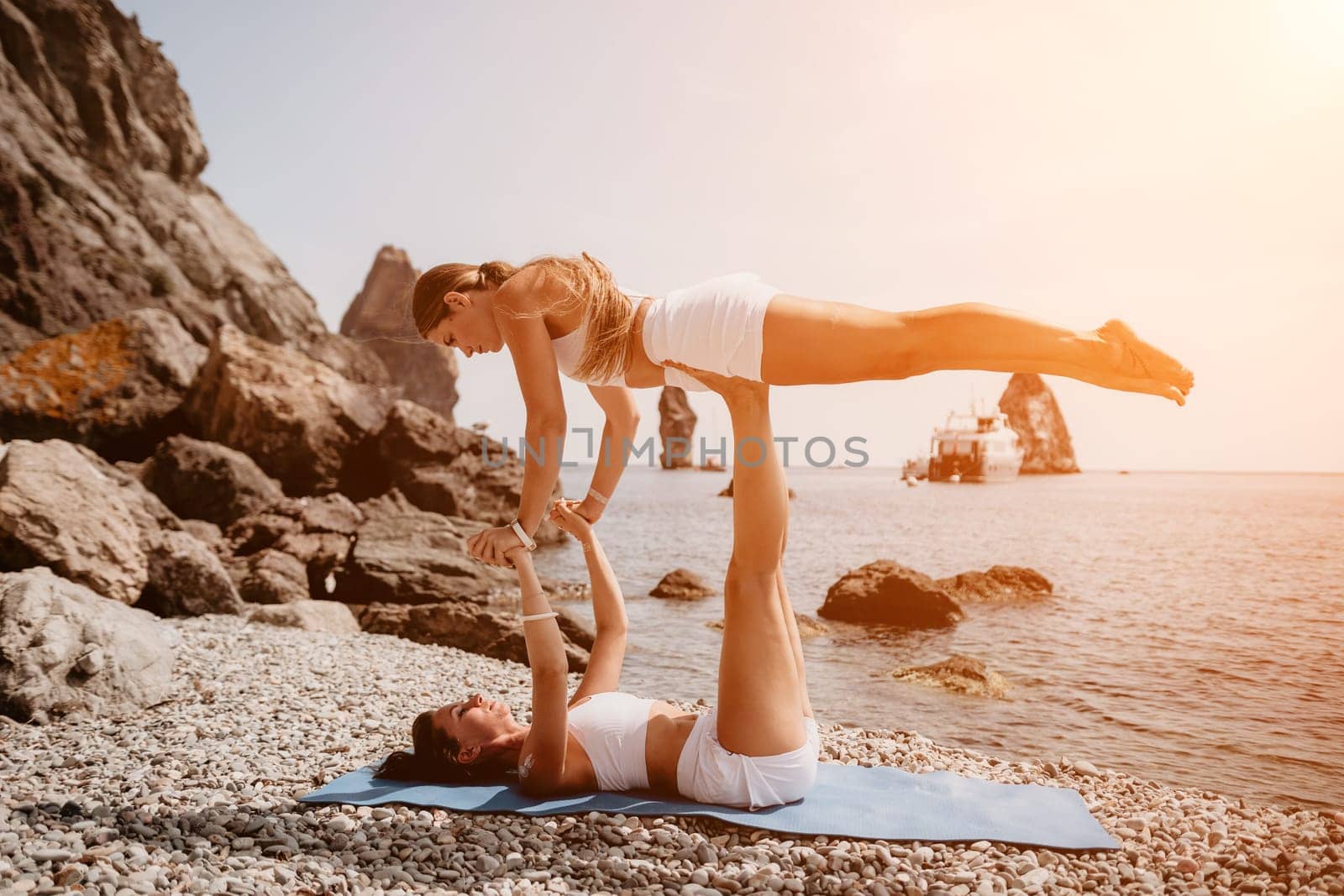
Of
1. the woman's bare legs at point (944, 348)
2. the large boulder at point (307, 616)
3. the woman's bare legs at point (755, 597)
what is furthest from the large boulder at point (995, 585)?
the woman's bare legs at point (944, 348)

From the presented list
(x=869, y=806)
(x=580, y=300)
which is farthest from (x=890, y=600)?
(x=580, y=300)

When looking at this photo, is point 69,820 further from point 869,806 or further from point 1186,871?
point 1186,871

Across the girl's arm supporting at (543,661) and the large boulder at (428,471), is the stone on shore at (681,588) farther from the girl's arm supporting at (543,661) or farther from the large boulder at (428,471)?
the girl's arm supporting at (543,661)

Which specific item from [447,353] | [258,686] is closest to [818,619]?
[258,686]

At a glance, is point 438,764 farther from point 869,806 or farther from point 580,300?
point 580,300

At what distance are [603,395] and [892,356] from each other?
1.65 m

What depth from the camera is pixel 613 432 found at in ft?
14.9

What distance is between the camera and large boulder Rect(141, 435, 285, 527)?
13.0 m

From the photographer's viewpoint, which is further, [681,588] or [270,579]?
[681,588]

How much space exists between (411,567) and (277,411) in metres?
6.45

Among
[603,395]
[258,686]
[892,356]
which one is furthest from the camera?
[258,686]

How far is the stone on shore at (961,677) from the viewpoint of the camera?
7.95 metres

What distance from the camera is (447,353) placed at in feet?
232

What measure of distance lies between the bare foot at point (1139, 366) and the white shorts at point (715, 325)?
1.30 metres
